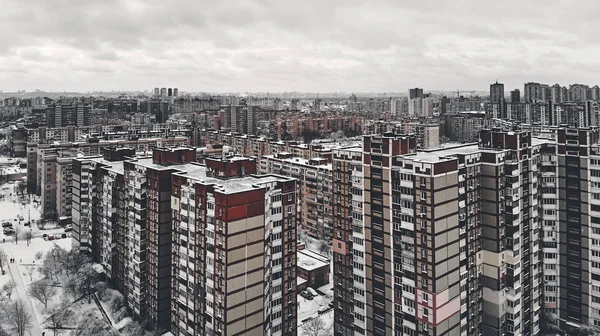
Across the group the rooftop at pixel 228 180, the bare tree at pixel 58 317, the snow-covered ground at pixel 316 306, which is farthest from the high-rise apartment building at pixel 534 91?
the bare tree at pixel 58 317

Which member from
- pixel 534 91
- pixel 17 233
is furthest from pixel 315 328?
pixel 534 91

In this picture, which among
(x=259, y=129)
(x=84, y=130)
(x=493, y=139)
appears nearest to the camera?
(x=493, y=139)

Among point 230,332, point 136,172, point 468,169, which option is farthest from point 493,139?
point 136,172

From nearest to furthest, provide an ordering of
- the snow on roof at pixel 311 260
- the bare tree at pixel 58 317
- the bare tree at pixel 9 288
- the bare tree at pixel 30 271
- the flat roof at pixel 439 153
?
the flat roof at pixel 439 153 < the bare tree at pixel 58 317 < the bare tree at pixel 9 288 < the snow on roof at pixel 311 260 < the bare tree at pixel 30 271

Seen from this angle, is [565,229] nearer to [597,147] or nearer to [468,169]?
[597,147]

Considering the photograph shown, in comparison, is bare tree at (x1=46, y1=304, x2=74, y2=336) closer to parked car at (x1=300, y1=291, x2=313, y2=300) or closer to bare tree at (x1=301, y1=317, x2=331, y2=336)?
bare tree at (x1=301, y1=317, x2=331, y2=336)

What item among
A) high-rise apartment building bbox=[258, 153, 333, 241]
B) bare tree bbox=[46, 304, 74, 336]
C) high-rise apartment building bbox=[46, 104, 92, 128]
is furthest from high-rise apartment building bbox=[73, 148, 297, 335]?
high-rise apartment building bbox=[46, 104, 92, 128]

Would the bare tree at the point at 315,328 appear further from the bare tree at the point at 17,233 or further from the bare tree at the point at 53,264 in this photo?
the bare tree at the point at 17,233
